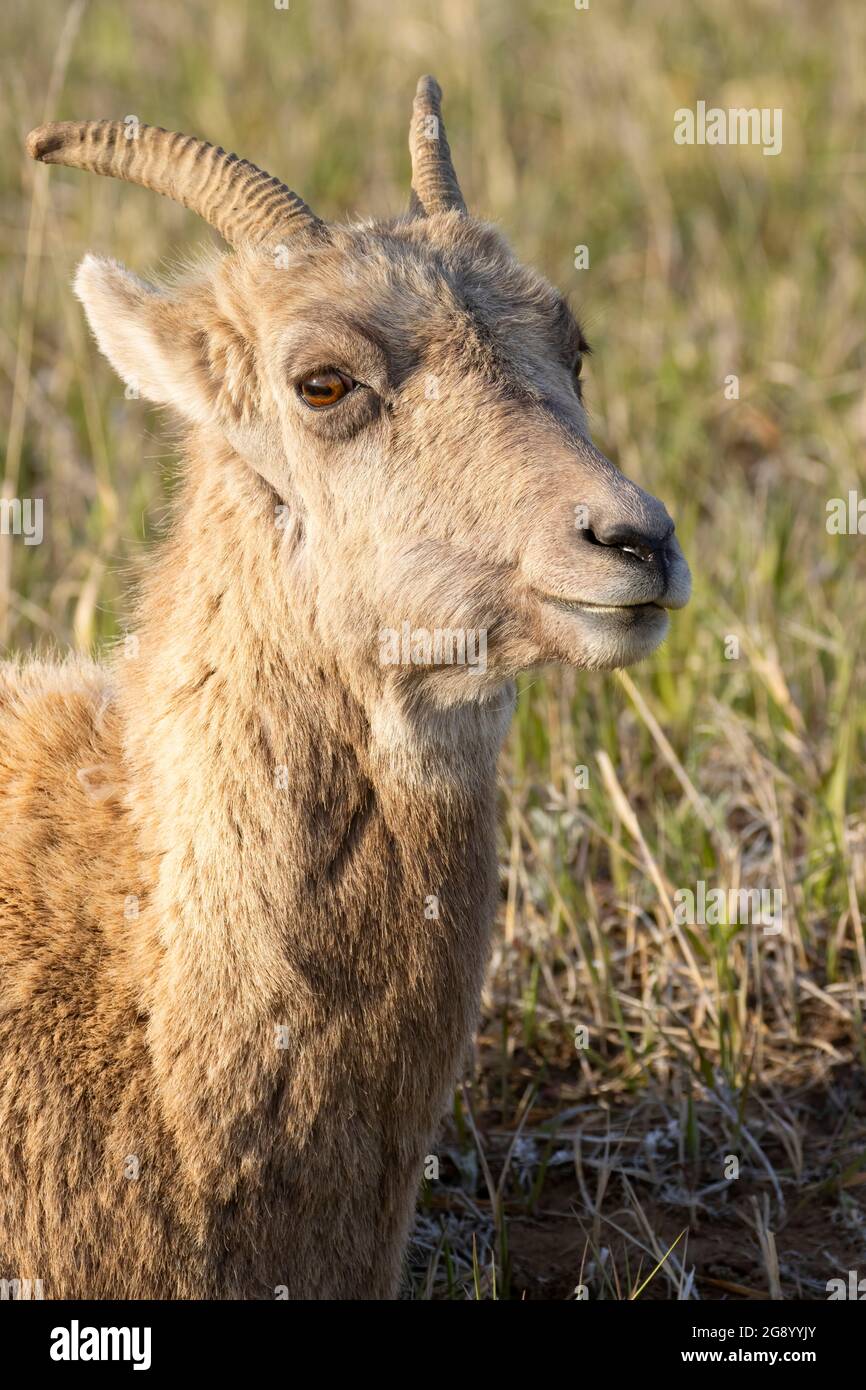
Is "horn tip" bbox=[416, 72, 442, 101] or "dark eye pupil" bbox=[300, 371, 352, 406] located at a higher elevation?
"horn tip" bbox=[416, 72, 442, 101]

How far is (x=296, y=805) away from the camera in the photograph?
3.69m

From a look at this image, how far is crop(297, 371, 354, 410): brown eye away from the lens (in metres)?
3.65

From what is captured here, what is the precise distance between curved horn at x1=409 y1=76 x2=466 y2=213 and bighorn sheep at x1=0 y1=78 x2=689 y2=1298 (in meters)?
0.40

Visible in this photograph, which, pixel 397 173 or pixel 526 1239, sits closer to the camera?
pixel 526 1239

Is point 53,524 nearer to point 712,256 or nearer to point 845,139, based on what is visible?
point 712,256

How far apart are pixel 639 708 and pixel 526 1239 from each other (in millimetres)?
1895

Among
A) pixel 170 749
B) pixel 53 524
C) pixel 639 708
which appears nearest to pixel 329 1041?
pixel 170 749

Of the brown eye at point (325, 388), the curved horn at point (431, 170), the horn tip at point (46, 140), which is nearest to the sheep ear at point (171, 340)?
the brown eye at point (325, 388)

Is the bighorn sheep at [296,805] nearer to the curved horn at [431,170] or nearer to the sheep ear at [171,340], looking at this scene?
the sheep ear at [171,340]

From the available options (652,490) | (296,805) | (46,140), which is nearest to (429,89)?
(46,140)

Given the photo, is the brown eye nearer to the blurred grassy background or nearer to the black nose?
the black nose

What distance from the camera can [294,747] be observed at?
3697 mm

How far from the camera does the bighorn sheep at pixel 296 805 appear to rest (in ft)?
11.9

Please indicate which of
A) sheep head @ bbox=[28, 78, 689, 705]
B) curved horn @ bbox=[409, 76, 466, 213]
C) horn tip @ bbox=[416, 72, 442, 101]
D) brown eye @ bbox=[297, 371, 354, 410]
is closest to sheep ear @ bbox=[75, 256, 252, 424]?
sheep head @ bbox=[28, 78, 689, 705]
